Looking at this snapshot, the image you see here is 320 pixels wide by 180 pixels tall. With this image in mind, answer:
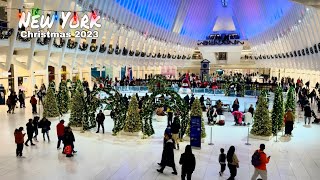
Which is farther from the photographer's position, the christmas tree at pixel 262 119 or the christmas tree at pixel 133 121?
the christmas tree at pixel 133 121

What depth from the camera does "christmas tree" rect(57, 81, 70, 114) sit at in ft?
70.7

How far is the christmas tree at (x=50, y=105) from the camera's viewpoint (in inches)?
766

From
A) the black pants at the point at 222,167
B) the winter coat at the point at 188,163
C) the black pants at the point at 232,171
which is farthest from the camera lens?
the black pants at the point at 222,167

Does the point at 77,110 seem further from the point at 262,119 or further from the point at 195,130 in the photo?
the point at 262,119

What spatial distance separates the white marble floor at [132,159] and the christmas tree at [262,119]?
1.93 feet

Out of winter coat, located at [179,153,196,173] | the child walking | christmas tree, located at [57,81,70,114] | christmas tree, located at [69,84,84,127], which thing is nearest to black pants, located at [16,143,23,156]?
christmas tree, located at [69,84,84,127]

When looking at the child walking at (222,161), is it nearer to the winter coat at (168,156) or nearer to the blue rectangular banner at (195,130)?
the winter coat at (168,156)

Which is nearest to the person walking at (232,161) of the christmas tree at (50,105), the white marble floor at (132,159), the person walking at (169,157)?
the white marble floor at (132,159)

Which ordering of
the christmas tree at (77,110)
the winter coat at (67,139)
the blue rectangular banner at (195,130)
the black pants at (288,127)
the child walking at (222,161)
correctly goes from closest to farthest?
the child walking at (222,161) → the winter coat at (67,139) → the blue rectangular banner at (195,130) → the black pants at (288,127) → the christmas tree at (77,110)

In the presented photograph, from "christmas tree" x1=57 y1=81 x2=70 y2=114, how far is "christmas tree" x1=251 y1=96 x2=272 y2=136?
12192mm

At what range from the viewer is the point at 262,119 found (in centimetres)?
1555

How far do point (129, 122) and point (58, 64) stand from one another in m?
16.5

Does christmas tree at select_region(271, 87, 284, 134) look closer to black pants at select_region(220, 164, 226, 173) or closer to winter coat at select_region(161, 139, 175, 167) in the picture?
black pants at select_region(220, 164, 226, 173)

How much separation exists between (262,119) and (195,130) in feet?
12.5
